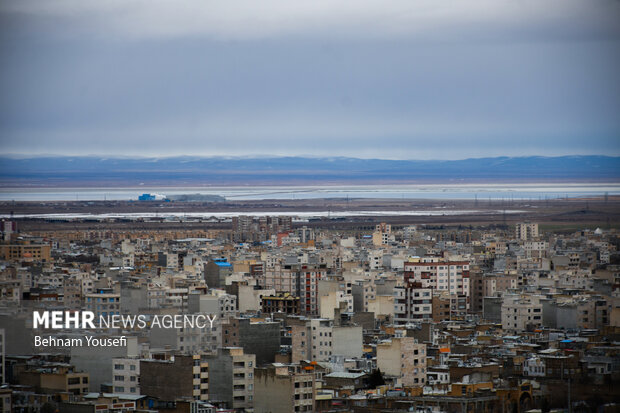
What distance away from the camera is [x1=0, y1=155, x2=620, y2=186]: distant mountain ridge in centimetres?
13112

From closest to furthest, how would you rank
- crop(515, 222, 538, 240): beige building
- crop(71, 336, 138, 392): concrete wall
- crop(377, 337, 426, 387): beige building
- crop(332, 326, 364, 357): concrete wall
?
crop(71, 336, 138, 392): concrete wall, crop(377, 337, 426, 387): beige building, crop(332, 326, 364, 357): concrete wall, crop(515, 222, 538, 240): beige building

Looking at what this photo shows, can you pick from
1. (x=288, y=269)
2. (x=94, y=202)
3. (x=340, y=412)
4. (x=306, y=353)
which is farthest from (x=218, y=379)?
(x=94, y=202)

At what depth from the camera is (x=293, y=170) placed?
542 ft

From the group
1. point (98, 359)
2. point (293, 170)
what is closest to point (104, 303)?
point (98, 359)

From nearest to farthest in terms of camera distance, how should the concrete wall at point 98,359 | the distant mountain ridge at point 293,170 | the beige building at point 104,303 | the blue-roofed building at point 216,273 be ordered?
the concrete wall at point 98,359, the beige building at point 104,303, the blue-roofed building at point 216,273, the distant mountain ridge at point 293,170

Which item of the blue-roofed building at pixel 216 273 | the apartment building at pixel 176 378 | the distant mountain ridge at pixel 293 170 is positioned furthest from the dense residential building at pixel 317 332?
the distant mountain ridge at pixel 293 170

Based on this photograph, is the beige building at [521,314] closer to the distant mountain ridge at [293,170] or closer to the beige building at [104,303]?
the beige building at [104,303]

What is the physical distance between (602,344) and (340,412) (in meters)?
7.68

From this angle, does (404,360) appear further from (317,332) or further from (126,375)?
(126,375)

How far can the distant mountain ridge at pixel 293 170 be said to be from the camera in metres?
131

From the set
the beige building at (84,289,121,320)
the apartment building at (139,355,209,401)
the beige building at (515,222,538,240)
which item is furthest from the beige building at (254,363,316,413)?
the beige building at (515,222,538,240)

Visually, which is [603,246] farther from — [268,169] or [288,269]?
[268,169]

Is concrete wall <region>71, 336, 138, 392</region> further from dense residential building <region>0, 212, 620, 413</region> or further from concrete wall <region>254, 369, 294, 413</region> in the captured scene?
concrete wall <region>254, 369, 294, 413</region>

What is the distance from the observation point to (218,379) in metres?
19.7
